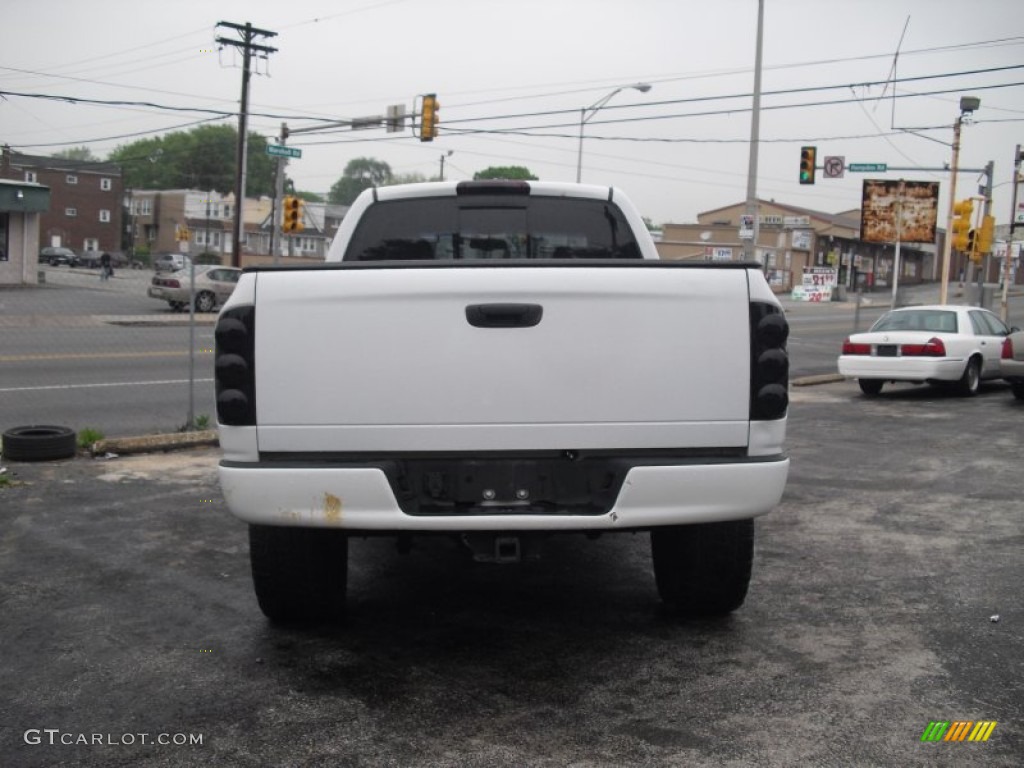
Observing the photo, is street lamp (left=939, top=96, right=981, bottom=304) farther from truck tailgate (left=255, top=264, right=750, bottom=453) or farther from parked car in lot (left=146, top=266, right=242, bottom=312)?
truck tailgate (left=255, top=264, right=750, bottom=453)

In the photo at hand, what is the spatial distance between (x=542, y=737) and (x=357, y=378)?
1467mm

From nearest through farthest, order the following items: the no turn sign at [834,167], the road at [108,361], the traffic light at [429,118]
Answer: the road at [108,361]
the traffic light at [429,118]
the no turn sign at [834,167]

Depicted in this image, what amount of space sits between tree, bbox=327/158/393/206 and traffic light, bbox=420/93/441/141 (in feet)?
523

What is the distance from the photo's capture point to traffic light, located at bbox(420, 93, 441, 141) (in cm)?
3097

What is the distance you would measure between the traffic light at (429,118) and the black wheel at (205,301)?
8.81 meters

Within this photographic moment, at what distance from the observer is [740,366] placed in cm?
400

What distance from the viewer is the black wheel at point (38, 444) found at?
8586 millimetres

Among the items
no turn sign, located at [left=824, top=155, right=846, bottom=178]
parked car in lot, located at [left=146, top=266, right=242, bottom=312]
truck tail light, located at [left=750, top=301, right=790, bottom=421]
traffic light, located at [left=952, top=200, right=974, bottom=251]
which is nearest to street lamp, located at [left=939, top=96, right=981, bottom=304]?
traffic light, located at [left=952, top=200, right=974, bottom=251]

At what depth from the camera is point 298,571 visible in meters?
4.52

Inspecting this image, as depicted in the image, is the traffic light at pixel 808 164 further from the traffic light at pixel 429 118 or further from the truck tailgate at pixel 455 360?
the truck tailgate at pixel 455 360

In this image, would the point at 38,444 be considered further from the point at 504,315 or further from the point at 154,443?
the point at 504,315

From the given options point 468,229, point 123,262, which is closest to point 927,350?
point 468,229

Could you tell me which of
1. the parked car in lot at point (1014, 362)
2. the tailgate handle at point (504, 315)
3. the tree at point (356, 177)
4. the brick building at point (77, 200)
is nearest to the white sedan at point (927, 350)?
the parked car in lot at point (1014, 362)

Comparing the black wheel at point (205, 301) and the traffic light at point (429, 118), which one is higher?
the traffic light at point (429, 118)
